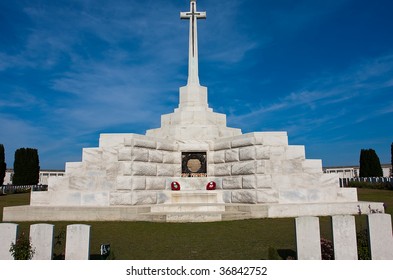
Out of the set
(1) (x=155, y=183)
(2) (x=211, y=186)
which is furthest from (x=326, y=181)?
(1) (x=155, y=183)

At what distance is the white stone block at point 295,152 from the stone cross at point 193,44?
6.67 meters

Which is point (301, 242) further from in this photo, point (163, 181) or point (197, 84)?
point (197, 84)

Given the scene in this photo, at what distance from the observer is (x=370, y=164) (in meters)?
37.8

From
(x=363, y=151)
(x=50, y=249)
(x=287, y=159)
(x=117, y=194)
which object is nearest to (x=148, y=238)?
(x=50, y=249)

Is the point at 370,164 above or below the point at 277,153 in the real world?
above

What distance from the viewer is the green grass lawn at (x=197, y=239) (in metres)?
6.05

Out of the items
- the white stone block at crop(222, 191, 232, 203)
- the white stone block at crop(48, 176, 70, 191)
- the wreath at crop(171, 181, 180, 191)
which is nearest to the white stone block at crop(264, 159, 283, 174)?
the white stone block at crop(222, 191, 232, 203)

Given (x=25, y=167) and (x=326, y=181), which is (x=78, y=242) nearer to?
(x=326, y=181)

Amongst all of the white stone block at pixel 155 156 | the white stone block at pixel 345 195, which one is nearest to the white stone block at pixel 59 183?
the white stone block at pixel 155 156

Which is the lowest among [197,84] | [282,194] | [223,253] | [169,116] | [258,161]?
[223,253]

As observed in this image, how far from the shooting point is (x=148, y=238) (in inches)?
301

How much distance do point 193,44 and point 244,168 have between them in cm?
776

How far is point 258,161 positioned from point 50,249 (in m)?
9.07

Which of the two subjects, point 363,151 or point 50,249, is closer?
point 50,249
